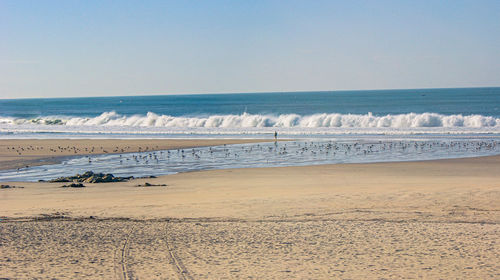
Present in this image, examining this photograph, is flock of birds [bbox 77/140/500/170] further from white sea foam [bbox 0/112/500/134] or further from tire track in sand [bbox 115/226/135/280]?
white sea foam [bbox 0/112/500/134]

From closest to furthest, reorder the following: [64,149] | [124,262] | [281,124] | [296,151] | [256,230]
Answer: [124,262] < [256,230] < [296,151] < [64,149] < [281,124]

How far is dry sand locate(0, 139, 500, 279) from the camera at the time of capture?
26.5ft

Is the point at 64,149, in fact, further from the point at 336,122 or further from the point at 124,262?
the point at 336,122

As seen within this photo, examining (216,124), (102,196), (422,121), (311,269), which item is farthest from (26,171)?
(422,121)

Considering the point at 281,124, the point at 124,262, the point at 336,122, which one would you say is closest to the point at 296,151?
the point at 124,262

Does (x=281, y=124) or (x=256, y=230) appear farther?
(x=281, y=124)

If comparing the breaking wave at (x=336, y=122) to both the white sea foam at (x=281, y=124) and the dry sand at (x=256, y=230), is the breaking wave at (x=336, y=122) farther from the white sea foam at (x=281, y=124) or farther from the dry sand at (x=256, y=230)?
the dry sand at (x=256, y=230)

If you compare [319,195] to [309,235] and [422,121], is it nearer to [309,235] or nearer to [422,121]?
[309,235]

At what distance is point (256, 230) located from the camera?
1059 centimetres

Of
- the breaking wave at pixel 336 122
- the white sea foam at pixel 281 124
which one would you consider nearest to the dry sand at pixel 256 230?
the white sea foam at pixel 281 124

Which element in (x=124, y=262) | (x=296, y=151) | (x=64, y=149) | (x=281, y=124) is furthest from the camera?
(x=281, y=124)

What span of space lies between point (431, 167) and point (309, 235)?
13327 mm

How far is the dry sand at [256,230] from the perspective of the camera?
8.09 m

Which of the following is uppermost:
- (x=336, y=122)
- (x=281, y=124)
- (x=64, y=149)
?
(x=336, y=122)
